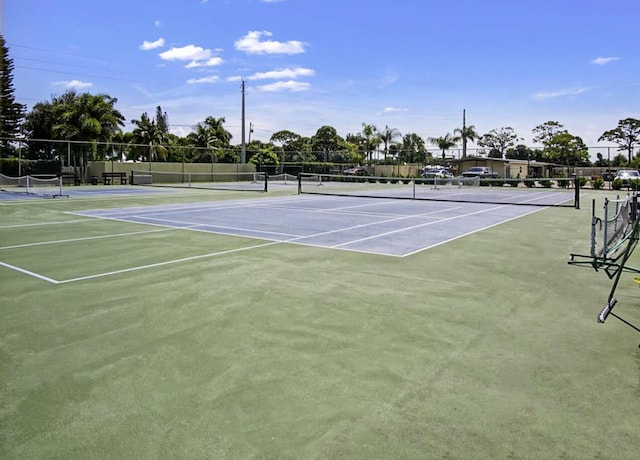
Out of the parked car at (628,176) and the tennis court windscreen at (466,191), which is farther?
the parked car at (628,176)

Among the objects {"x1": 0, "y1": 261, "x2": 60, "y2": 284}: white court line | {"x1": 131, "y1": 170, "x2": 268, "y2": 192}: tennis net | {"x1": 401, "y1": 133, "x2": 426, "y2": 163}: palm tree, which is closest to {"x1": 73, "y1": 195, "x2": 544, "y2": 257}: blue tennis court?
{"x1": 0, "y1": 261, "x2": 60, "y2": 284}: white court line

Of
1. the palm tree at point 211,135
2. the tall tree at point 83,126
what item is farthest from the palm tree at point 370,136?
the tall tree at point 83,126

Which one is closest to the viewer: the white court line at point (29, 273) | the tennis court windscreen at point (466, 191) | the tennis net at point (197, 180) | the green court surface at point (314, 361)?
the green court surface at point (314, 361)

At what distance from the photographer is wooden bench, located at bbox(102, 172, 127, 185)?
3341cm

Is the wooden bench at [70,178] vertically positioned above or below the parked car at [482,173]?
below

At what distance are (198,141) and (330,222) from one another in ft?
147

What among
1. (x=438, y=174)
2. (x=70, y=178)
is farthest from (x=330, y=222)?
(x=438, y=174)

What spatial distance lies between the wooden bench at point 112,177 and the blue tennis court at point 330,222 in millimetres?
17930

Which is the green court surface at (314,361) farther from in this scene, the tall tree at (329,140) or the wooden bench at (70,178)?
the tall tree at (329,140)

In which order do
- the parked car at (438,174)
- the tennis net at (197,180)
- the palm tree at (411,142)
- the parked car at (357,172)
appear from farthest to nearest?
the palm tree at (411,142)
the parked car at (357,172)
the parked car at (438,174)
the tennis net at (197,180)

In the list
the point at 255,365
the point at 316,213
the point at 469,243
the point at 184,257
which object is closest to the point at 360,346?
the point at 255,365

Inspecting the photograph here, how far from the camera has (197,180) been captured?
43.3 m

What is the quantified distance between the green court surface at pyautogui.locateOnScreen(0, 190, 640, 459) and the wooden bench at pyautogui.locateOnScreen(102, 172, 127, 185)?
1103 inches

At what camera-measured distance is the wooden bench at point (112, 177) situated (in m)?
33.4
